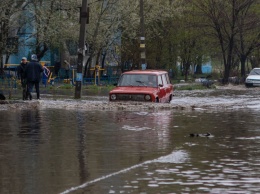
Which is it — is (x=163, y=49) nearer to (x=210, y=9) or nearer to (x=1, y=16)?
(x=210, y=9)

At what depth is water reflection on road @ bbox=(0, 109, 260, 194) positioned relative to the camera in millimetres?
10570

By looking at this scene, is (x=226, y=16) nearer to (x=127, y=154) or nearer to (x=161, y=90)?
(x=161, y=90)

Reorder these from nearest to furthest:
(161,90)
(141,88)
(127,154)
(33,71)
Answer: (127,154), (141,88), (161,90), (33,71)

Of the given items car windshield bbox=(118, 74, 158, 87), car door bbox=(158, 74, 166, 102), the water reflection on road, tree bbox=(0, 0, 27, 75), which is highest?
tree bbox=(0, 0, 27, 75)

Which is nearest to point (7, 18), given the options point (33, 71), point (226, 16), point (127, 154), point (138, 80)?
point (33, 71)

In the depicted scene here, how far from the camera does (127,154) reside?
13.7m

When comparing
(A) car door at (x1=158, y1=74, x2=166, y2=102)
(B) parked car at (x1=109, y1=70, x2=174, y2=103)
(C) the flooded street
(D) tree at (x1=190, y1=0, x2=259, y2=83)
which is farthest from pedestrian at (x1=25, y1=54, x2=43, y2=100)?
(D) tree at (x1=190, y1=0, x2=259, y2=83)

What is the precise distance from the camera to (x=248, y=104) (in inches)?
1169

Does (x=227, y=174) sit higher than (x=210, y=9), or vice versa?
(x=210, y=9)

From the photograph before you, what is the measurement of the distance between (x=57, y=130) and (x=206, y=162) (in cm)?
607

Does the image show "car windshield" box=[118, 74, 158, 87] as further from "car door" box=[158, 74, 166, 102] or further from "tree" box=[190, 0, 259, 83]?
"tree" box=[190, 0, 259, 83]

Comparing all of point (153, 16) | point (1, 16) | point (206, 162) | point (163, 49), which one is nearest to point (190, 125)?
point (206, 162)

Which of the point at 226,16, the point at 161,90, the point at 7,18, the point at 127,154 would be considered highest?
the point at 226,16

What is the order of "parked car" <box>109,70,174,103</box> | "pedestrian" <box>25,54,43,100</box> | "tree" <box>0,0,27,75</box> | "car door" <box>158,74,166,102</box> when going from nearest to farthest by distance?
1. "parked car" <box>109,70,174,103</box>
2. "car door" <box>158,74,166,102</box>
3. "pedestrian" <box>25,54,43,100</box>
4. "tree" <box>0,0,27,75</box>
